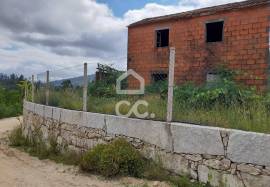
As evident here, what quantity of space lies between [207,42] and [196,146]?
26.7 feet

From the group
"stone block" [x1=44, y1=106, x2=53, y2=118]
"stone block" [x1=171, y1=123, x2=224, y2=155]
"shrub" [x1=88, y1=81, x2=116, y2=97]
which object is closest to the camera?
"stone block" [x1=171, y1=123, x2=224, y2=155]

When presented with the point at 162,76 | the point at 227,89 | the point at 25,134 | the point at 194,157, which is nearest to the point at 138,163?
the point at 194,157

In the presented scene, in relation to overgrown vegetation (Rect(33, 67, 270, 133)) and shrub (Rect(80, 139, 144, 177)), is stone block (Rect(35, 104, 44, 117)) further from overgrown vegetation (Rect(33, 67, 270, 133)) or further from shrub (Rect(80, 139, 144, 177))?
shrub (Rect(80, 139, 144, 177))

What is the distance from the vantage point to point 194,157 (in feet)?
16.7

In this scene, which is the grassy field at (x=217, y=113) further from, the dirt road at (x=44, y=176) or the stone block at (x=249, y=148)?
the dirt road at (x=44, y=176)

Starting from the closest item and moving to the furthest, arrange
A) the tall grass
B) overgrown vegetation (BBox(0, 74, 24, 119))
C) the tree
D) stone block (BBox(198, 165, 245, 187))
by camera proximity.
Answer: stone block (BBox(198, 165, 245, 187)), the tall grass, the tree, overgrown vegetation (BBox(0, 74, 24, 119))

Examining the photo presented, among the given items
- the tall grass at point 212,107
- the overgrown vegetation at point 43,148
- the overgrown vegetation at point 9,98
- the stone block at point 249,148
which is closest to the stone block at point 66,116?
the overgrown vegetation at point 43,148

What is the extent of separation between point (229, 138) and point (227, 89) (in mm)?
1872

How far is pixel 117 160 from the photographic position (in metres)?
5.80

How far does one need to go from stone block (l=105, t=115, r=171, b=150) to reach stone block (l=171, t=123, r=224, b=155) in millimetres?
213

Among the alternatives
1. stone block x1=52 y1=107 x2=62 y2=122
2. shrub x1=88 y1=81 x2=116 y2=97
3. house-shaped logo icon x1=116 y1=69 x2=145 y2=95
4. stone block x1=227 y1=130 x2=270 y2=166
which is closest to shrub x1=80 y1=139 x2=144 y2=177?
house-shaped logo icon x1=116 y1=69 x2=145 y2=95

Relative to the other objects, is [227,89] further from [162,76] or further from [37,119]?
[37,119]

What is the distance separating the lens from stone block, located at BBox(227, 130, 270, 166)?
14.0 feet

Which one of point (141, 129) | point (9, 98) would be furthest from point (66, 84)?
point (9, 98)
